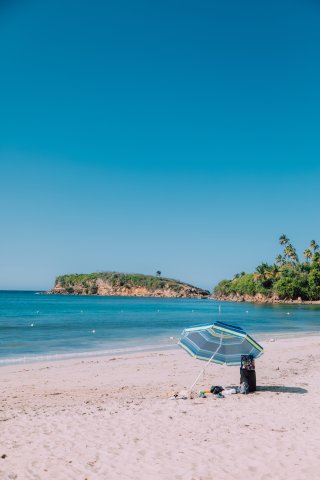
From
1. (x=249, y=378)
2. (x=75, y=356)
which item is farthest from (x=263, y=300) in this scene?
(x=249, y=378)

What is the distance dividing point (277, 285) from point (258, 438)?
127 meters

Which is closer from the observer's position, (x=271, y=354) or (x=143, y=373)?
(x=143, y=373)

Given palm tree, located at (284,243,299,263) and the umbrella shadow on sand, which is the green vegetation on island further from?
the umbrella shadow on sand

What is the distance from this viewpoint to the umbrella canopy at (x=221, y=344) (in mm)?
12617

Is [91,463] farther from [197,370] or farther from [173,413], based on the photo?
[197,370]

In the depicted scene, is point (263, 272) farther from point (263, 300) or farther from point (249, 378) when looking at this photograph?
point (249, 378)

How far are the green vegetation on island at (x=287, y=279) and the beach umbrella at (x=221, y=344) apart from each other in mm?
Answer: 115552

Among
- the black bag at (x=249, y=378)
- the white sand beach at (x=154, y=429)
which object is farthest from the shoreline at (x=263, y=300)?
the black bag at (x=249, y=378)

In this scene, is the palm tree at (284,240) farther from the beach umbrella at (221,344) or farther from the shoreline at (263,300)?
the beach umbrella at (221,344)

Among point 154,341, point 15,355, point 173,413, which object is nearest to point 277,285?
point 154,341

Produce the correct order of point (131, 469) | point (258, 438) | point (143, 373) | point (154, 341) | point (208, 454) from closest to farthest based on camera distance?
point (131, 469) < point (208, 454) < point (258, 438) < point (143, 373) < point (154, 341)

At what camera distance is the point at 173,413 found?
10.3 m

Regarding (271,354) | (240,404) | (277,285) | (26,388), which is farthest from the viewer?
(277,285)

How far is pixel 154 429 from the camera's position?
8.98 meters
